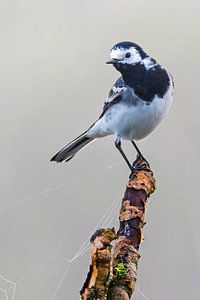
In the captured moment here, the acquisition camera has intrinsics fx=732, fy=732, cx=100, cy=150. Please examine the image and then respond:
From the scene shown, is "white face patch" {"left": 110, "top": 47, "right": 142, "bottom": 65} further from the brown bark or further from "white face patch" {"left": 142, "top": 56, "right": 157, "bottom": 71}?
the brown bark

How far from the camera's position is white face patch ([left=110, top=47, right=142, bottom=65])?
8.66 feet

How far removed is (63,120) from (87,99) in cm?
27

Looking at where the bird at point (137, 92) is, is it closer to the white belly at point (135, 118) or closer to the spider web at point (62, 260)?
the white belly at point (135, 118)

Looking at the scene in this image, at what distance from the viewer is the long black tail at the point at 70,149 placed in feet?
9.88

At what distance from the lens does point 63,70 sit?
4566mm

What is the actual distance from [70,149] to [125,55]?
55 cm

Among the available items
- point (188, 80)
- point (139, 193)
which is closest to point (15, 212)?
point (188, 80)

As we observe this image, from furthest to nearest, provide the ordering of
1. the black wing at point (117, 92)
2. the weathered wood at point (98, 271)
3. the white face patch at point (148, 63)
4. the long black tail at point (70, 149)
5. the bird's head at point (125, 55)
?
1. the long black tail at point (70, 149)
2. the black wing at point (117, 92)
3. the white face patch at point (148, 63)
4. the bird's head at point (125, 55)
5. the weathered wood at point (98, 271)

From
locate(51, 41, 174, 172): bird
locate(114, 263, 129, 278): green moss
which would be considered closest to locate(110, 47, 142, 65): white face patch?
locate(51, 41, 174, 172): bird

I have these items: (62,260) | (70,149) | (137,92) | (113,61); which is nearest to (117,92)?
(137,92)

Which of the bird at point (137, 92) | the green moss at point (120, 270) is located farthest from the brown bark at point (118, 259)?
the bird at point (137, 92)

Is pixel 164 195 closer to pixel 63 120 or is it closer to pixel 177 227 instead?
pixel 177 227

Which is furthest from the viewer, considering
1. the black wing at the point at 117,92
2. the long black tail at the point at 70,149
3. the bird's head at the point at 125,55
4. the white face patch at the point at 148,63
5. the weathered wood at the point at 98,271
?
the long black tail at the point at 70,149

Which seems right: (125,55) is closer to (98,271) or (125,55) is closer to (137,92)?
(137,92)
